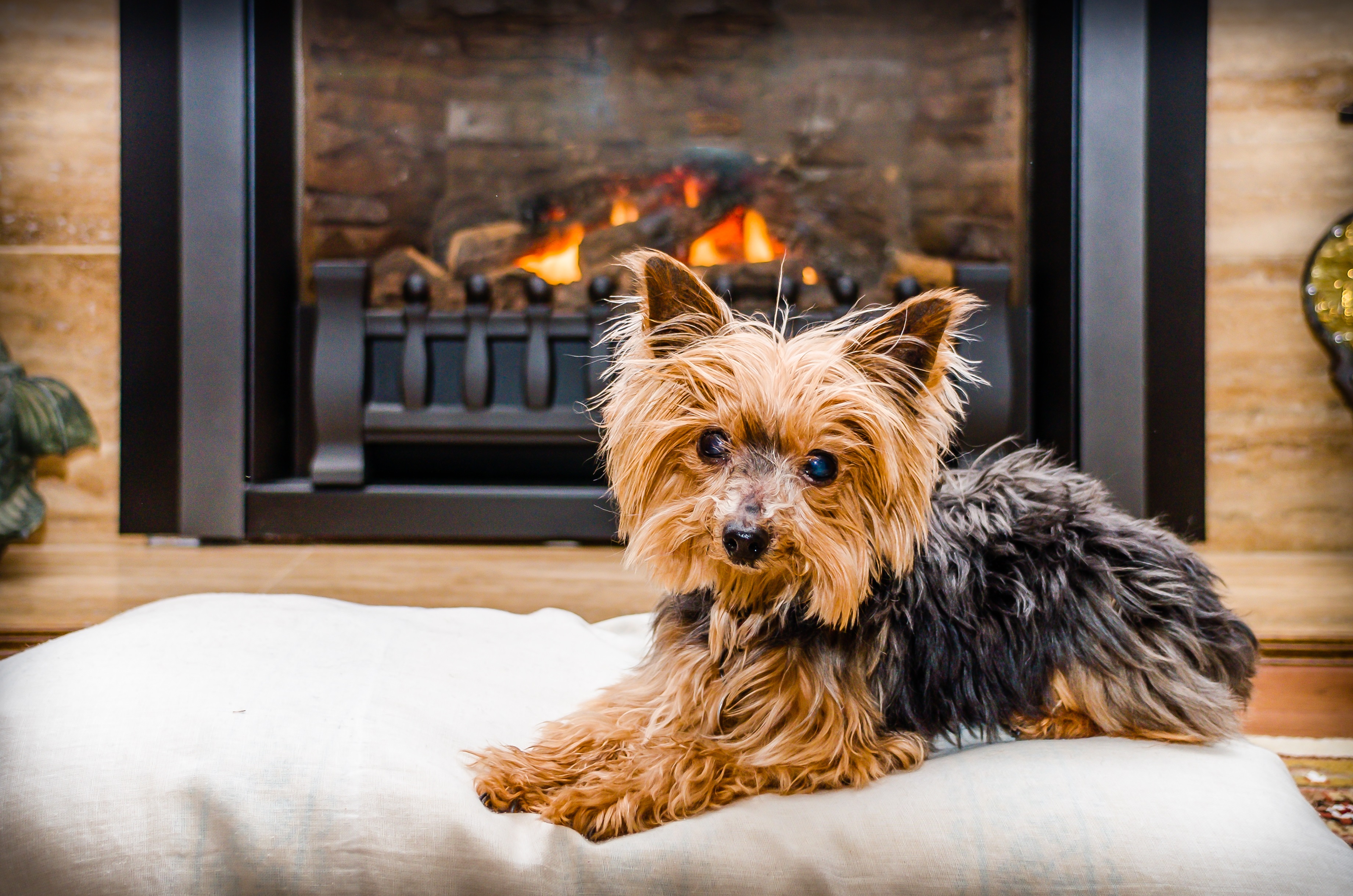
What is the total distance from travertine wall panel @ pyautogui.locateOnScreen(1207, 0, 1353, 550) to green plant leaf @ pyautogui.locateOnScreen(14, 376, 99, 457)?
375 centimetres

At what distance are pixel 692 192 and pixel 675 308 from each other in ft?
7.76

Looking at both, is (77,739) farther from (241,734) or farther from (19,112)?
(19,112)

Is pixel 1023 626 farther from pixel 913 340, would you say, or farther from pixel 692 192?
pixel 692 192

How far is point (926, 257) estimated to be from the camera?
312cm

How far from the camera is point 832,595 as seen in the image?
90cm

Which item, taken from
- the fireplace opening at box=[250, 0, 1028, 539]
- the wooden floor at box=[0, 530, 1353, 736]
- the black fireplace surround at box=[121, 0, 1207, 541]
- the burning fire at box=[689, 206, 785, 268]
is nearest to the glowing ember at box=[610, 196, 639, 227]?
the fireplace opening at box=[250, 0, 1028, 539]

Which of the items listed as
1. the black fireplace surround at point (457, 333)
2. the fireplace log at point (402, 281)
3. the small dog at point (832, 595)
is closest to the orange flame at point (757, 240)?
the black fireplace surround at point (457, 333)

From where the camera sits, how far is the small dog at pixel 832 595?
0.91 metres

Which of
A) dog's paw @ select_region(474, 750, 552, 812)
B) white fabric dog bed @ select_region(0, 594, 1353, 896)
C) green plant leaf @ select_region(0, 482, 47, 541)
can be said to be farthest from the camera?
green plant leaf @ select_region(0, 482, 47, 541)

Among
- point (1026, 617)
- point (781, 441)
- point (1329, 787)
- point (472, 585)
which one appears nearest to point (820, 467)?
point (781, 441)

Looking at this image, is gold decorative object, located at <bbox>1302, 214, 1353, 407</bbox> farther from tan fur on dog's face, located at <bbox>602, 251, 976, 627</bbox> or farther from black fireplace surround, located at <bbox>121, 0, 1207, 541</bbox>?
tan fur on dog's face, located at <bbox>602, 251, 976, 627</bbox>

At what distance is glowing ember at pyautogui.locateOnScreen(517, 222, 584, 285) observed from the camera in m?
3.15

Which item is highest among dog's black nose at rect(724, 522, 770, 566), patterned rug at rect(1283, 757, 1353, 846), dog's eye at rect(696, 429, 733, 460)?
dog's eye at rect(696, 429, 733, 460)

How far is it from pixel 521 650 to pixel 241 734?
21.5 inches
